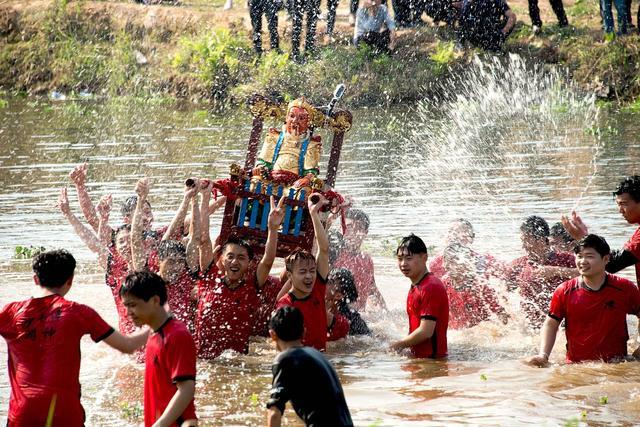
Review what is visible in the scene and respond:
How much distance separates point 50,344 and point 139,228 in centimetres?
251

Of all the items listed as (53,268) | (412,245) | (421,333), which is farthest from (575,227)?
(53,268)

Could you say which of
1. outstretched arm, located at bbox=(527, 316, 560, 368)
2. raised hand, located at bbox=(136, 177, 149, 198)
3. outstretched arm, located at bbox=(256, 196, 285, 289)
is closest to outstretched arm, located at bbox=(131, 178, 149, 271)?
raised hand, located at bbox=(136, 177, 149, 198)

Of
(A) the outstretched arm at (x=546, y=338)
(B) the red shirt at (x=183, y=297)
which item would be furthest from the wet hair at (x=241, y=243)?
(A) the outstretched arm at (x=546, y=338)

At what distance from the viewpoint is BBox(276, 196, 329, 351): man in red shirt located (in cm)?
842

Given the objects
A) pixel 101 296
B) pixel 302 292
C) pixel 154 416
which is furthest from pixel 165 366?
pixel 101 296

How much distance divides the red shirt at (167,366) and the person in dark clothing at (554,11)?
727 inches

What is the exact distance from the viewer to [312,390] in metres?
5.49

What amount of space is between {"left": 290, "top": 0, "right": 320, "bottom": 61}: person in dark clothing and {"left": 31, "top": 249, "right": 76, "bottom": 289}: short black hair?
1777 cm

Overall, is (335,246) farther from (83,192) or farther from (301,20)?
(301,20)

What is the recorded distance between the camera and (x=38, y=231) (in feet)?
46.8

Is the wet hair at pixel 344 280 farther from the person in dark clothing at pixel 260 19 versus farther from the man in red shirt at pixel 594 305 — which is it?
the person in dark clothing at pixel 260 19

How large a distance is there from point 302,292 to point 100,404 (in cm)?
169

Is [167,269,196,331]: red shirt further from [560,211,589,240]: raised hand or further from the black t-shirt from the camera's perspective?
the black t-shirt

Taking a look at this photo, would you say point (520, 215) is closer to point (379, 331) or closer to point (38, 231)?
point (379, 331)
